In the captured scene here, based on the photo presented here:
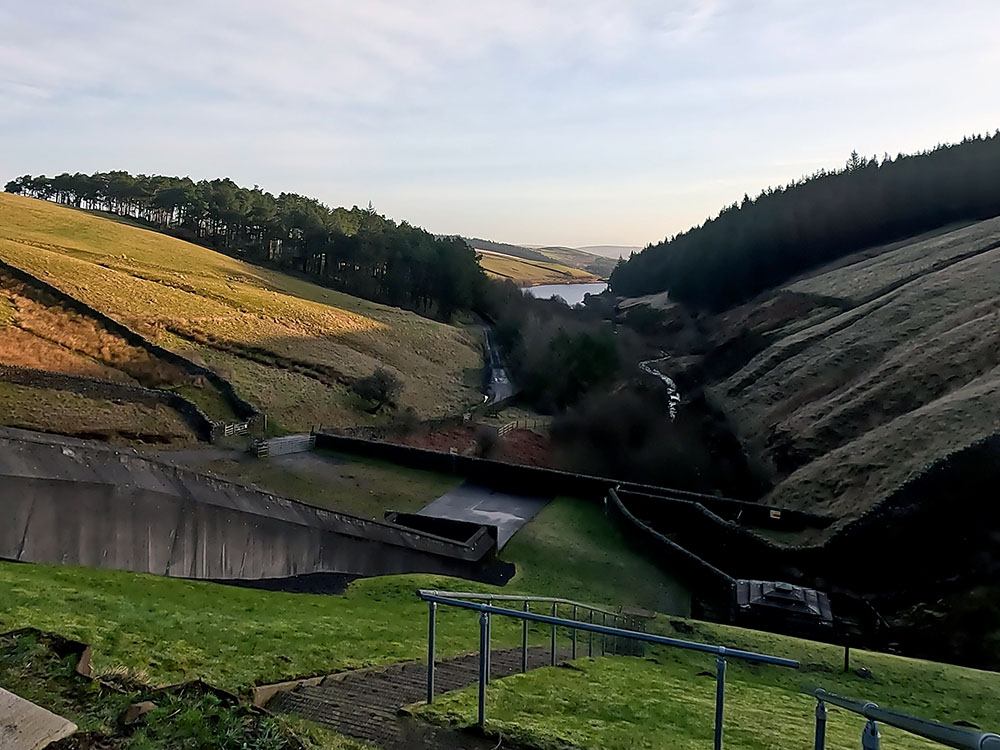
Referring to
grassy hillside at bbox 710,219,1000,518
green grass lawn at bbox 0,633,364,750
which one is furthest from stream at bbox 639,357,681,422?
green grass lawn at bbox 0,633,364,750

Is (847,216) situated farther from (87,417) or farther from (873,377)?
(87,417)

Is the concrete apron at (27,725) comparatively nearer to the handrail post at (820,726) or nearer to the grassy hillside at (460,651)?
the grassy hillside at (460,651)

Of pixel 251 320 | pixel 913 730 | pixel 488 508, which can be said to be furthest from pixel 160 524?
pixel 251 320

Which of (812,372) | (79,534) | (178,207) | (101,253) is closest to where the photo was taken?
(79,534)

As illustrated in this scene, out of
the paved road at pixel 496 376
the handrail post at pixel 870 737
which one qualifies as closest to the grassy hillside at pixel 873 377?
the paved road at pixel 496 376

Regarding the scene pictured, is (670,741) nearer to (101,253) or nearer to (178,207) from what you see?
(101,253)

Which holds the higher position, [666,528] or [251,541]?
[251,541]

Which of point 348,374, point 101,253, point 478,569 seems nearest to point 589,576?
point 478,569

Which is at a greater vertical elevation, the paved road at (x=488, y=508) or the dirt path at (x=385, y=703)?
the dirt path at (x=385, y=703)
